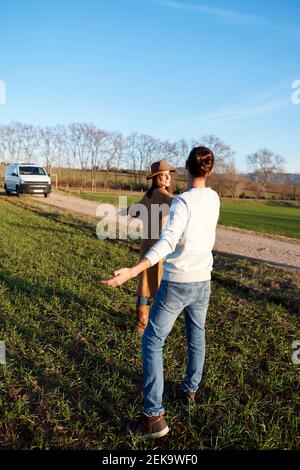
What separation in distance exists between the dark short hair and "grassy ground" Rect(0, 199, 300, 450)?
6.15 feet

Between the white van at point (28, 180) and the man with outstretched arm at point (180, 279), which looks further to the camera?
the white van at point (28, 180)

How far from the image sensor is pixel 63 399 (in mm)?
3154

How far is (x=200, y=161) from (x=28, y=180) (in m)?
23.7

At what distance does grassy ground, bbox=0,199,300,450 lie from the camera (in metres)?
2.85

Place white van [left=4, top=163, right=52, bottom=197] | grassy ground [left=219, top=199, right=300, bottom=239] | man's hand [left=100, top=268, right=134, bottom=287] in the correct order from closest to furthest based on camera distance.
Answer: man's hand [left=100, top=268, right=134, bottom=287] < grassy ground [left=219, top=199, right=300, bottom=239] < white van [left=4, top=163, right=52, bottom=197]

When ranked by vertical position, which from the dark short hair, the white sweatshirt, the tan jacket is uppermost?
the dark short hair

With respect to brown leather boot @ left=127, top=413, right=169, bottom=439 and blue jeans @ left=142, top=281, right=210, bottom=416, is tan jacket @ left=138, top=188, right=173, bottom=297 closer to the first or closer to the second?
blue jeans @ left=142, top=281, right=210, bottom=416

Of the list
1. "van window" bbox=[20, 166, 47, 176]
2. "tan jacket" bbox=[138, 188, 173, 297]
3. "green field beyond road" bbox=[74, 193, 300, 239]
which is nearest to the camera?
"tan jacket" bbox=[138, 188, 173, 297]

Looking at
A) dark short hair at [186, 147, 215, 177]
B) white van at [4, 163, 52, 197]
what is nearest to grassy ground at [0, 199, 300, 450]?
dark short hair at [186, 147, 215, 177]

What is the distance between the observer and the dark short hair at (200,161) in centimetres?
275

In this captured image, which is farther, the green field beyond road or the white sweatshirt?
the green field beyond road

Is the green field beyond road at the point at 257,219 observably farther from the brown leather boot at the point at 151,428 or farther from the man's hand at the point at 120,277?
the man's hand at the point at 120,277

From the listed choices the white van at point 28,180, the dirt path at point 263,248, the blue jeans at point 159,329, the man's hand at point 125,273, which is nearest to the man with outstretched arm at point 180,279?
the blue jeans at point 159,329

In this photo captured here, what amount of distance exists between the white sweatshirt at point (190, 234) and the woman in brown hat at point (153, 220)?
148 cm
